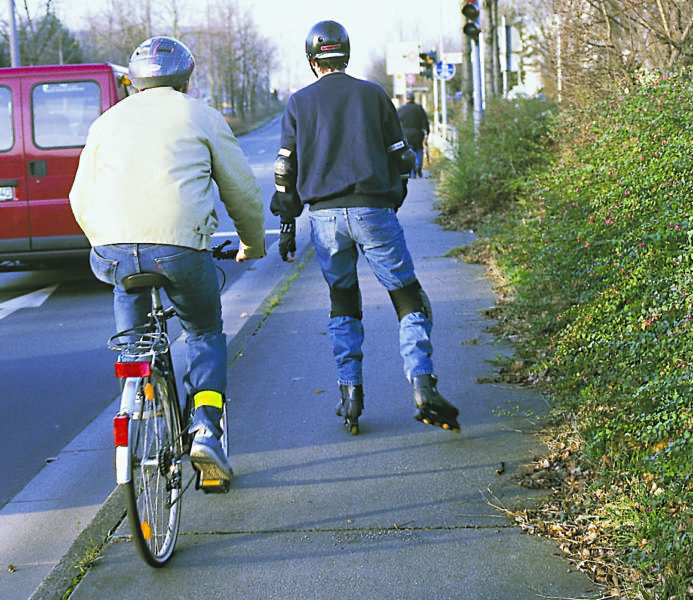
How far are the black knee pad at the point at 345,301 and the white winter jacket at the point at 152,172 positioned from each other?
1.40 metres

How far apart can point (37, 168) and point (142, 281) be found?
683cm

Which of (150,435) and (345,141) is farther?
(345,141)

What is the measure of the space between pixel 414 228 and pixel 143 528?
10788 mm

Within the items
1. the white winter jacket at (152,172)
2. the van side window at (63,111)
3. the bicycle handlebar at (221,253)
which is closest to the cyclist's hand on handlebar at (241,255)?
the bicycle handlebar at (221,253)

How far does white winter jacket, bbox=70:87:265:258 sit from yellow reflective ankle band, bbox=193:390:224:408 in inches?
24.4

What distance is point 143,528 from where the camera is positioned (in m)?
3.44

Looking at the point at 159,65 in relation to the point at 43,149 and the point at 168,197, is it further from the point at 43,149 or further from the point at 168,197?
the point at 43,149

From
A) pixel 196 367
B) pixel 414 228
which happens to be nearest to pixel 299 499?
pixel 196 367

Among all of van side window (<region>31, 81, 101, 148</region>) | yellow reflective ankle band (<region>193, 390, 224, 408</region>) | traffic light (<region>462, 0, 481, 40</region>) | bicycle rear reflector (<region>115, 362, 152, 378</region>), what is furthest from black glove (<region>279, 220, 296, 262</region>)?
traffic light (<region>462, 0, 481, 40</region>)

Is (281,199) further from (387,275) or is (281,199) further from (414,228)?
(414,228)

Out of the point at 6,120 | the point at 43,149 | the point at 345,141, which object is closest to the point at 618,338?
the point at 345,141

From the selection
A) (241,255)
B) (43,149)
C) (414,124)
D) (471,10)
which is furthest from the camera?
(414,124)

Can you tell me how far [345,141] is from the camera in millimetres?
4844

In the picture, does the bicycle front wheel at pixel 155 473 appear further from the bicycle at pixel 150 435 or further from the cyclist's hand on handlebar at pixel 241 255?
the cyclist's hand on handlebar at pixel 241 255
